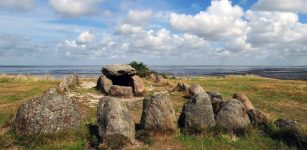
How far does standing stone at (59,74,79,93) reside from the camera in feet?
84.6

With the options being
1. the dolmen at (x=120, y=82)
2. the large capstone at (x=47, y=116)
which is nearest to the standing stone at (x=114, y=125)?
the large capstone at (x=47, y=116)

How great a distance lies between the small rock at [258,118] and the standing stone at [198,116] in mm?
2288

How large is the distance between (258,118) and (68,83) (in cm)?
1563

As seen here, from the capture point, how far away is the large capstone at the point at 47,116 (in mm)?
15000

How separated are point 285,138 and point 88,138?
321 inches

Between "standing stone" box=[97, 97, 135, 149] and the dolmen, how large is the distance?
1058 cm

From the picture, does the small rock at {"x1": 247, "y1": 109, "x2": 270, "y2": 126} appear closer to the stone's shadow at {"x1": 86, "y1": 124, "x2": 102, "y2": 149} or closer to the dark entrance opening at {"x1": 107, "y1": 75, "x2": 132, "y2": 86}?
the stone's shadow at {"x1": 86, "y1": 124, "x2": 102, "y2": 149}

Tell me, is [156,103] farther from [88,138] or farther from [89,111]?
[89,111]

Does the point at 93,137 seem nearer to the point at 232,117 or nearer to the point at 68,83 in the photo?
the point at 232,117

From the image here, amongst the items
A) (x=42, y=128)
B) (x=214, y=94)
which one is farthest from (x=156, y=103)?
(x=214, y=94)

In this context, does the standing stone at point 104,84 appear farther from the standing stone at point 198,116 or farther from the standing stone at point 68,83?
the standing stone at point 198,116

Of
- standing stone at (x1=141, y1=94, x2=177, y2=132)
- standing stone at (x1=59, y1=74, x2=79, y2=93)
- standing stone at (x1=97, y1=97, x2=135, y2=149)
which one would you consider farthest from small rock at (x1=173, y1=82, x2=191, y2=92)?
standing stone at (x1=97, y1=97, x2=135, y2=149)

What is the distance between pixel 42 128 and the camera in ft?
49.1

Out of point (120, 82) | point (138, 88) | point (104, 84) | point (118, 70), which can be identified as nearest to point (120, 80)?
point (120, 82)
